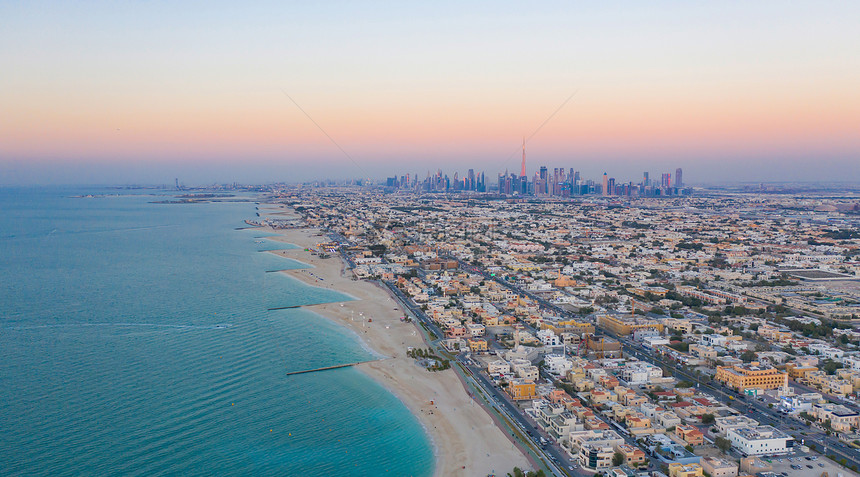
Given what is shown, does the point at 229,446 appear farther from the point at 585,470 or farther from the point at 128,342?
the point at 128,342

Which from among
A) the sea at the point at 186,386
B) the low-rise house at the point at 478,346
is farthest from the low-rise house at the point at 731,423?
the low-rise house at the point at 478,346

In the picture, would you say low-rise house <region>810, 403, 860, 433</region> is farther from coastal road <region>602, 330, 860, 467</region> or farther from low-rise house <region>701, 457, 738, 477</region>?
low-rise house <region>701, 457, 738, 477</region>

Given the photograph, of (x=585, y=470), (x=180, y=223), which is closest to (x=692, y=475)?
(x=585, y=470)

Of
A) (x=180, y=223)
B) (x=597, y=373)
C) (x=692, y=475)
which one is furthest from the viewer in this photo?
(x=180, y=223)

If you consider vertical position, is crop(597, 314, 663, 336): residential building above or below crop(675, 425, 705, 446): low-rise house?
above

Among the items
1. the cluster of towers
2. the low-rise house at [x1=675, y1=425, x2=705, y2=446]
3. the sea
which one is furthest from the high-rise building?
the low-rise house at [x1=675, y1=425, x2=705, y2=446]

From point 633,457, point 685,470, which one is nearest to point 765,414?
point 685,470

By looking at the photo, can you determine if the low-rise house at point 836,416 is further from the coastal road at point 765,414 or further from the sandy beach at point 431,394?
the sandy beach at point 431,394
